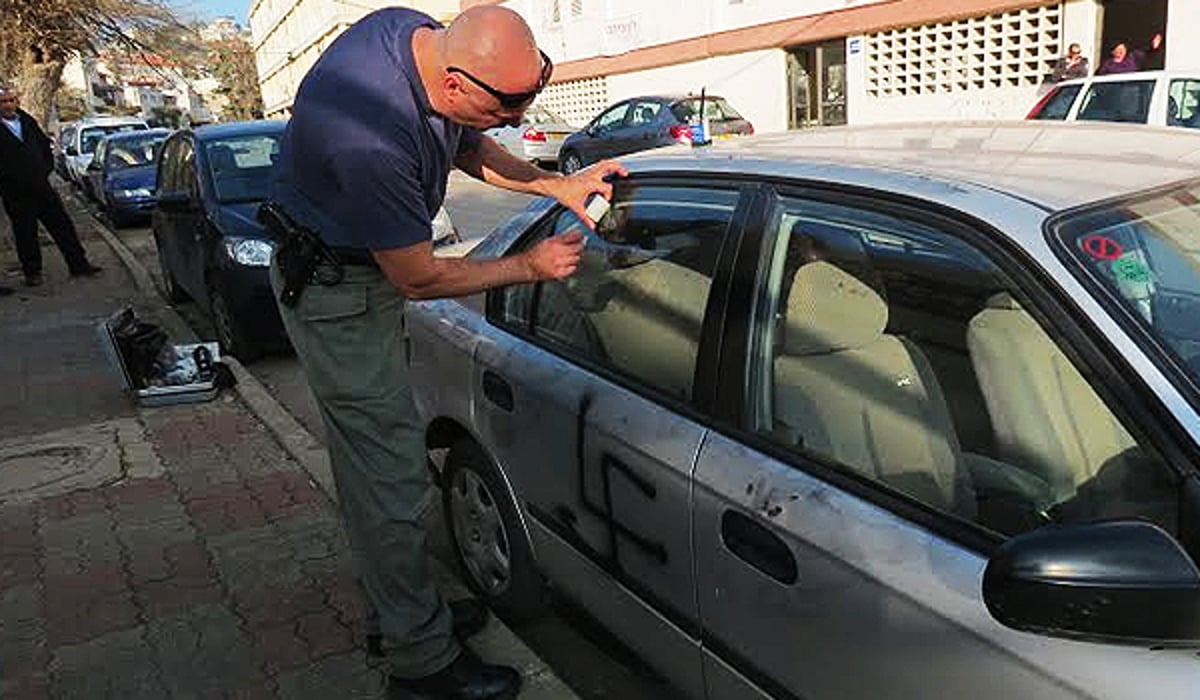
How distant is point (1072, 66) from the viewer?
47.7 ft

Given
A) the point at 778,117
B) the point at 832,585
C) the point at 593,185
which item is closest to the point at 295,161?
the point at 593,185

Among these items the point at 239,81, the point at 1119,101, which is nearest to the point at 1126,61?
the point at 1119,101

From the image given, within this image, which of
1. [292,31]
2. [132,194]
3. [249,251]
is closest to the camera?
[249,251]

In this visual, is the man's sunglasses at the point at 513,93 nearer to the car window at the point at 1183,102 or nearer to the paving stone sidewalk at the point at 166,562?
the paving stone sidewalk at the point at 166,562

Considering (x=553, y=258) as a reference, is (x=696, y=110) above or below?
below

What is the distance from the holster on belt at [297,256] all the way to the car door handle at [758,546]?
1.14 metres

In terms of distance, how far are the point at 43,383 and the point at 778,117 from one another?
57.0 feet

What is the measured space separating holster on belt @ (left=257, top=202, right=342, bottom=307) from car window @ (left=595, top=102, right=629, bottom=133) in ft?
53.5

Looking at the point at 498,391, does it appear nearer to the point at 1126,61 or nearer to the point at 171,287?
the point at 171,287

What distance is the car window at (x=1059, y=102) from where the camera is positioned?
9406mm

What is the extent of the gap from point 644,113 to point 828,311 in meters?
16.4

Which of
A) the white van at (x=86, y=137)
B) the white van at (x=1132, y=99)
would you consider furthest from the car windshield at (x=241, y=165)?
the white van at (x=86, y=137)

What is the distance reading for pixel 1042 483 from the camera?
1669 mm

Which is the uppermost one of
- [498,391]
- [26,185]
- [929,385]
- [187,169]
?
[187,169]
